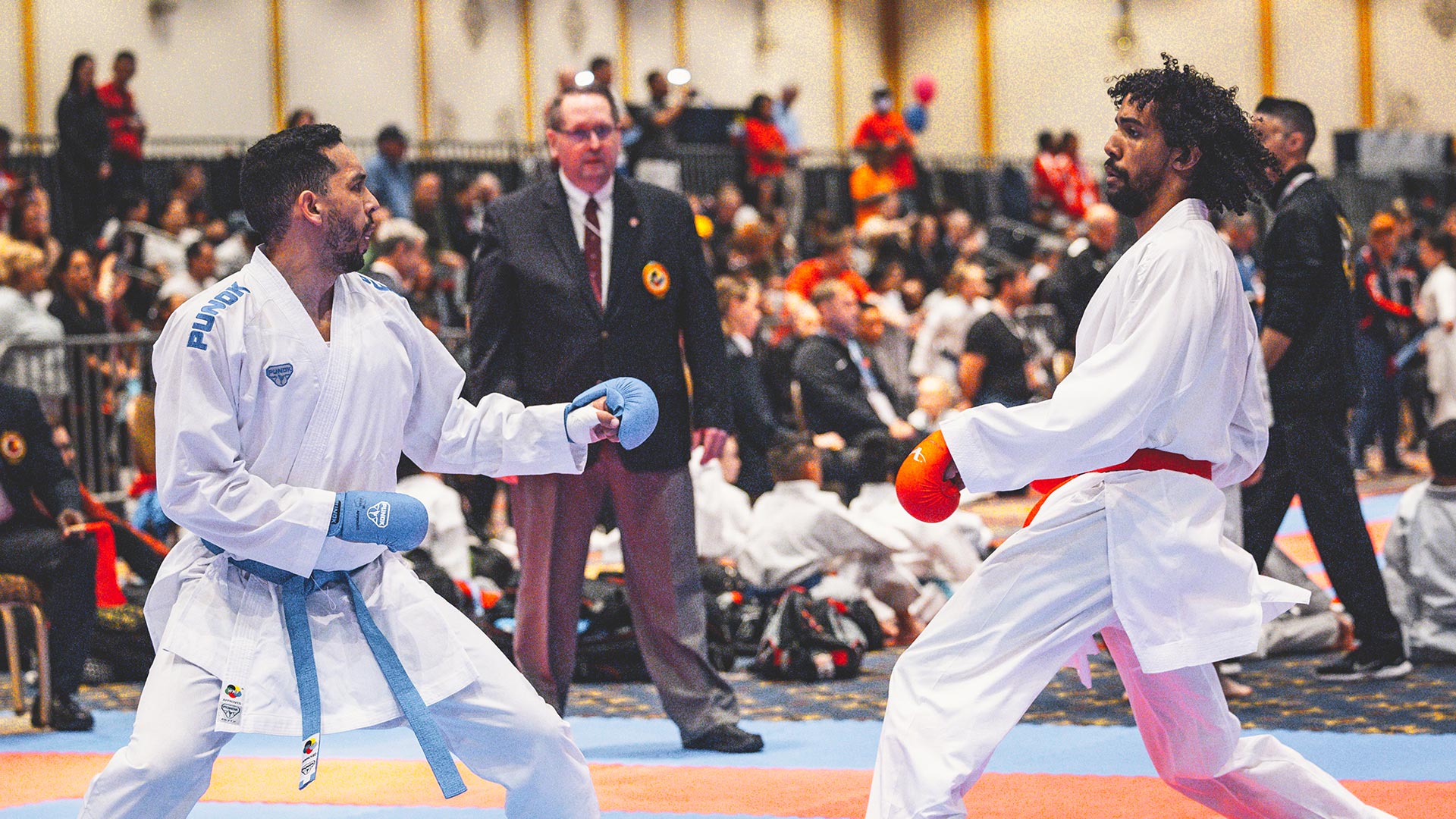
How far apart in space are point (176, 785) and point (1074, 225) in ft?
49.2

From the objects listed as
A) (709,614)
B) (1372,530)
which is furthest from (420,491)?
(1372,530)

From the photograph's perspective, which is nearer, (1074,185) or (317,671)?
(317,671)

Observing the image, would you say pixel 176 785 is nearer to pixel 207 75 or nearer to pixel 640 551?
pixel 640 551

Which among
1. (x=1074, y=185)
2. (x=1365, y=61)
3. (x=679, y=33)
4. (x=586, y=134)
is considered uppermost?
(x=679, y=33)

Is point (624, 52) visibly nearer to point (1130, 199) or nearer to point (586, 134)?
point (586, 134)

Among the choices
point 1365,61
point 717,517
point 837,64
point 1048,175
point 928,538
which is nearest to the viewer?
point 928,538

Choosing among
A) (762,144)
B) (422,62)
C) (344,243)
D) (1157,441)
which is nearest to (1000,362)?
(762,144)

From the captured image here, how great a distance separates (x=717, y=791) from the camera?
4281 mm

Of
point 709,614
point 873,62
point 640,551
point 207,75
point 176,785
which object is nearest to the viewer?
point 176,785

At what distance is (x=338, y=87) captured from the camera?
56.0ft

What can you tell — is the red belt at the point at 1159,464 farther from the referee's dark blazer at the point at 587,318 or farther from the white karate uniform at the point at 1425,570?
the white karate uniform at the point at 1425,570

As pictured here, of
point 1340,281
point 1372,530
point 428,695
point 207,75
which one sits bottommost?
point 1372,530

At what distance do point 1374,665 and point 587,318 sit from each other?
9.52ft

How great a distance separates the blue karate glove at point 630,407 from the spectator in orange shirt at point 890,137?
1291 cm
